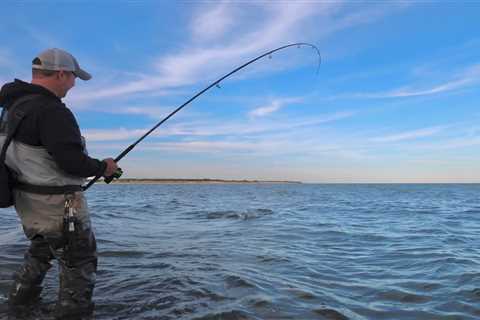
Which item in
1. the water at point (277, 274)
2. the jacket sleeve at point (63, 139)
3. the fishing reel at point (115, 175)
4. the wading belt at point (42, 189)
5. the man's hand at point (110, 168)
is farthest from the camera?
the water at point (277, 274)

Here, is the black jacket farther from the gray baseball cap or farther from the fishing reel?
the fishing reel

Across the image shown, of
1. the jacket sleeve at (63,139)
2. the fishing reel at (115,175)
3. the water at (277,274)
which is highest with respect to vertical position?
the jacket sleeve at (63,139)

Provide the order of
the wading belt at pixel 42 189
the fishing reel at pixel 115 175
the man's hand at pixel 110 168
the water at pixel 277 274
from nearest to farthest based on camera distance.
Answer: the wading belt at pixel 42 189
the man's hand at pixel 110 168
the fishing reel at pixel 115 175
the water at pixel 277 274

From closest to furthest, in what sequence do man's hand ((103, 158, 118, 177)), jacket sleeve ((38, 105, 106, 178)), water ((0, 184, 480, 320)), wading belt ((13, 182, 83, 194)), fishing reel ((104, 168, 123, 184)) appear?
jacket sleeve ((38, 105, 106, 178))
wading belt ((13, 182, 83, 194))
man's hand ((103, 158, 118, 177))
fishing reel ((104, 168, 123, 184))
water ((0, 184, 480, 320))

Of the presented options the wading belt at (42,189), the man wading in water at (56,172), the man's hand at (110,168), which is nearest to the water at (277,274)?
the man wading in water at (56,172)

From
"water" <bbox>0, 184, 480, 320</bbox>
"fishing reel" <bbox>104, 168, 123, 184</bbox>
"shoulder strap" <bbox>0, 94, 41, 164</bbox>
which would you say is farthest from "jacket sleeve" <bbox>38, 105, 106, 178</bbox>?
"water" <bbox>0, 184, 480, 320</bbox>

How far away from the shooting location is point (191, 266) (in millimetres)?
7551

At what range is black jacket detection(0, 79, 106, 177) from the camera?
3773 millimetres

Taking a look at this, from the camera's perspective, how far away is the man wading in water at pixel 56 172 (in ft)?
12.5

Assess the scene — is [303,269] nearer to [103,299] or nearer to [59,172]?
[103,299]

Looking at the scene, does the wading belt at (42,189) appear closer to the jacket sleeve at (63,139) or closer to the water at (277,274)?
the jacket sleeve at (63,139)

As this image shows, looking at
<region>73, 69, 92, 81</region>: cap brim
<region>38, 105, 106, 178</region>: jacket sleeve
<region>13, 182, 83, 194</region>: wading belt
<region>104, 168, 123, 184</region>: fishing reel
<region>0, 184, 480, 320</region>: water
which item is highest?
<region>73, 69, 92, 81</region>: cap brim

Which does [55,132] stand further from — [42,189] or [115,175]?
[115,175]

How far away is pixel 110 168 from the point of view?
4262mm
